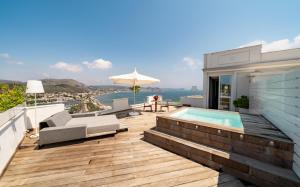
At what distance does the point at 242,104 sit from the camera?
7.16 metres

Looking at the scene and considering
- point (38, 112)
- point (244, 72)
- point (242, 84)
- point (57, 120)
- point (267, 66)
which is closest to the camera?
point (57, 120)

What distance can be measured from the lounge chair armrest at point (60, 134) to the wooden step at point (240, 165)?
2817 millimetres

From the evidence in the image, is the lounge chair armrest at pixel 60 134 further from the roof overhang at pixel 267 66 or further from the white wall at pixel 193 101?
the roof overhang at pixel 267 66

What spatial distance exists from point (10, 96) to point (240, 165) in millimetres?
7605

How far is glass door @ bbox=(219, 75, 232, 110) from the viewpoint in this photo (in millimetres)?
8359

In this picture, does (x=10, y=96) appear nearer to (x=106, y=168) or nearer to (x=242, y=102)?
(x=106, y=168)

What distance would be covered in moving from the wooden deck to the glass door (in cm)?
725

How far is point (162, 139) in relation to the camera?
3.67 meters

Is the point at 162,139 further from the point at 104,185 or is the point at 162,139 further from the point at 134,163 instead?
the point at 104,185

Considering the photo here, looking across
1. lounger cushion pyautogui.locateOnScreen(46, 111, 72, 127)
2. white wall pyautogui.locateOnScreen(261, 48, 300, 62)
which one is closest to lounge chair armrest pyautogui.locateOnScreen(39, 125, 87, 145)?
lounger cushion pyautogui.locateOnScreen(46, 111, 72, 127)

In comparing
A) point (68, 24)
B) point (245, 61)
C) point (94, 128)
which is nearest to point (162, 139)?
point (94, 128)

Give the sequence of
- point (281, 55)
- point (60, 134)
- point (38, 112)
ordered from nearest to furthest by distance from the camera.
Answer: point (60, 134)
point (38, 112)
point (281, 55)

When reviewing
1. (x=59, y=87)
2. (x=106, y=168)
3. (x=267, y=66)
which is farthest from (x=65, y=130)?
(x=59, y=87)

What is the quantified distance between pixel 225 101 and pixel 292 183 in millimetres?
7589
